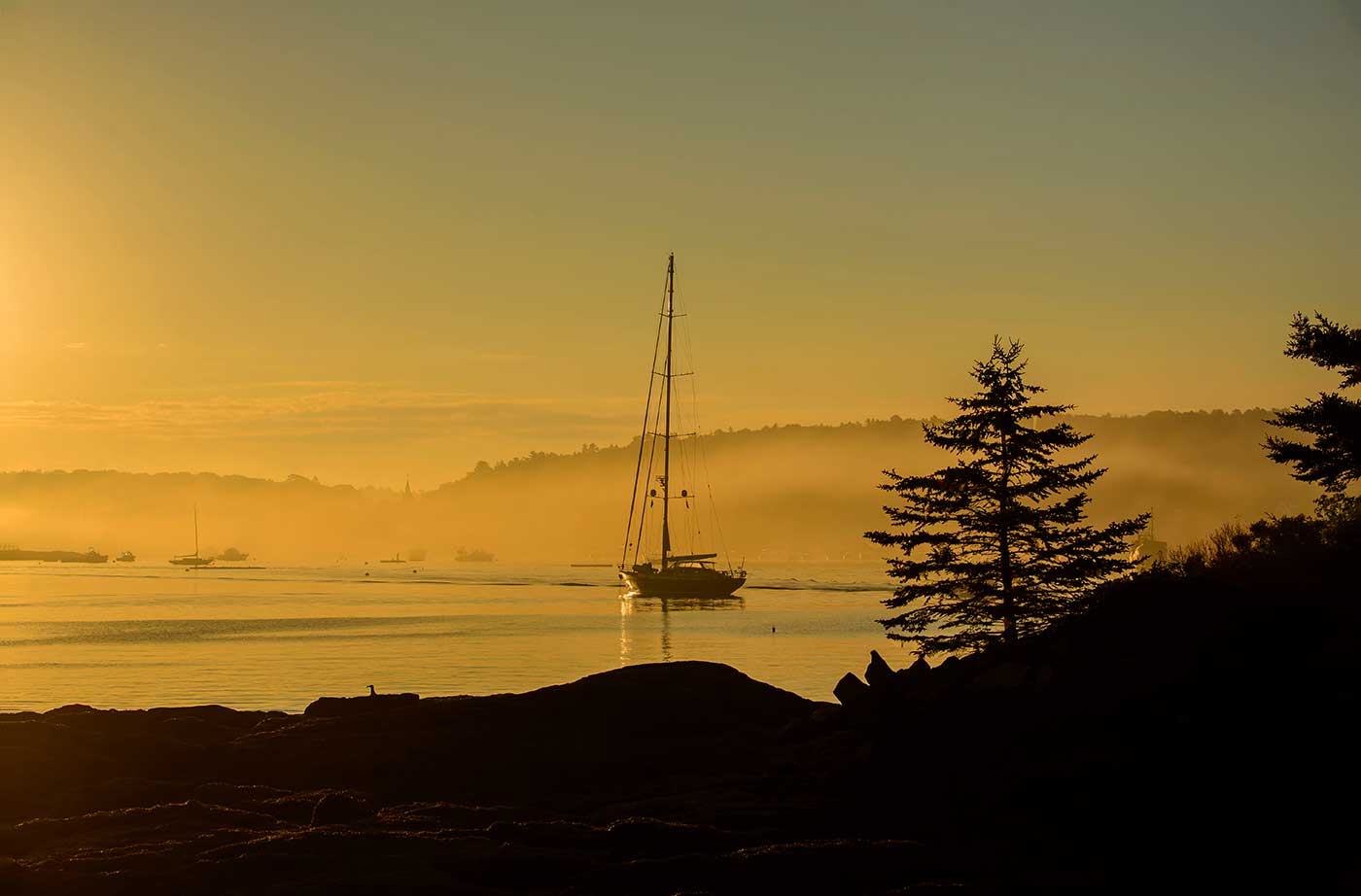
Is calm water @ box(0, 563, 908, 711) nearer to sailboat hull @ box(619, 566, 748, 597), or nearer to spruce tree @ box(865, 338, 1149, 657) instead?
sailboat hull @ box(619, 566, 748, 597)

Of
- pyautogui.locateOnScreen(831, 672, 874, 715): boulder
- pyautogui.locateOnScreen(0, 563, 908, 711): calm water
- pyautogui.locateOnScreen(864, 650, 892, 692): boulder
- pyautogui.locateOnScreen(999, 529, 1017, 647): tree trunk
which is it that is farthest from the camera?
pyautogui.locateOnScreen(0, 563, 908, 711): calm water

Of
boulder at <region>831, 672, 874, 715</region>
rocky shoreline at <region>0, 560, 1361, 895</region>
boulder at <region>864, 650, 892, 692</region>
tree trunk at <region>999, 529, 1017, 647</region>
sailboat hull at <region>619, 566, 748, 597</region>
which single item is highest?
sailboat hull at <region>619, 566, 748, 597</region>

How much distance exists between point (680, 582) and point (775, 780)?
121 meters

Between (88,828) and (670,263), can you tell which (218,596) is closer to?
(670,263)

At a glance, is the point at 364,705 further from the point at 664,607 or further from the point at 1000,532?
the point at 664,607

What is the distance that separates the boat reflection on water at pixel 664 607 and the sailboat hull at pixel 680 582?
1.15 meters

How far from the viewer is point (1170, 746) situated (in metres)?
19.3

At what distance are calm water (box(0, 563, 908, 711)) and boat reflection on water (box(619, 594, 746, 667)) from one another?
0.34 m

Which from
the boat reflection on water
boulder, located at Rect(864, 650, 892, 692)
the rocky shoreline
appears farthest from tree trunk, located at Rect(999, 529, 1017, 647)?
the boat reflection on water

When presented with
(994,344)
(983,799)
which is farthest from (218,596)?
(983,799)

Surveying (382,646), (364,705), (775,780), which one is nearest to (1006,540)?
(775,780)

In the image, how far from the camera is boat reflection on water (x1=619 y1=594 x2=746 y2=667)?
97.9m

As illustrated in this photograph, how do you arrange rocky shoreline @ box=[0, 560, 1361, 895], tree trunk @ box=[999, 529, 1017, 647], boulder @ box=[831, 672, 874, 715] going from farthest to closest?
tree trunk @ box=[999, 529, 1017, 647] < boulder @ box=[831, 672, 874, 715] < rocky shoreline @ box=[0, 560, 1361, 895]

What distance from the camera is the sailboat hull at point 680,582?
14175cm
